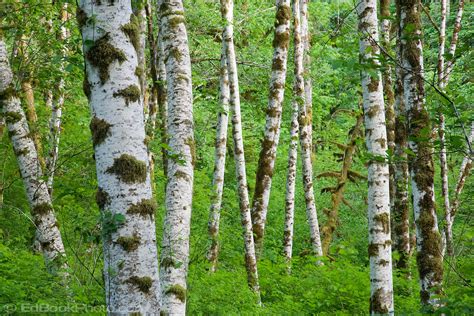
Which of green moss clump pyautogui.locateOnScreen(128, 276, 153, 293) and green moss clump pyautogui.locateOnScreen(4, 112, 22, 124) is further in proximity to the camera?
green moss clump pyautogui.locateOnScreen(4, 112, 22, 124)

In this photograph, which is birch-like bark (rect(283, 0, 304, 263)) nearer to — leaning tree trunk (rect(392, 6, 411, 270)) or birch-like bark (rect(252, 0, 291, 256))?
birch-like bark (rect(252, 0, 291, 256))

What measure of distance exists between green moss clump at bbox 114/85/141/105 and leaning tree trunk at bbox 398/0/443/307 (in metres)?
2.88

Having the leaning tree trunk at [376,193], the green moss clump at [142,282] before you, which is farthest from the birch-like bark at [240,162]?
the green moss clump at [142,282]

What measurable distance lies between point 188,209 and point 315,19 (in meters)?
17.3

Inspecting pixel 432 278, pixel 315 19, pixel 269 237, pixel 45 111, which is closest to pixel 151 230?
pixel 432 278

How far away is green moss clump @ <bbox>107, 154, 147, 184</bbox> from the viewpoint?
296cm

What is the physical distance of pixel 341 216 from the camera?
65.1ft

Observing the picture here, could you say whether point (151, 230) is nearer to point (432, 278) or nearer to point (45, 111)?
point (432, 278)

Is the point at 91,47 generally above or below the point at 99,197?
above

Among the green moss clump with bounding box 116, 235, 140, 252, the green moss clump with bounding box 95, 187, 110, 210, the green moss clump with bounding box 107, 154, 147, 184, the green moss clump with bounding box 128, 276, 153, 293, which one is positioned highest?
the green moss clump with bounding box 107, 154, 147, 184

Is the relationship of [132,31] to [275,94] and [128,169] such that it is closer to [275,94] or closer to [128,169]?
[128,169]

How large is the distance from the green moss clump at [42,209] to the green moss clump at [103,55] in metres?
4.41

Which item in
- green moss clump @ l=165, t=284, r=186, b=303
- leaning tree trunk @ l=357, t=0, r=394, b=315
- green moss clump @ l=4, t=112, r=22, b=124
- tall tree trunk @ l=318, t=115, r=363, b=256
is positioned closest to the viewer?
green moss clump @ l=165, t=284, r=186, b=303

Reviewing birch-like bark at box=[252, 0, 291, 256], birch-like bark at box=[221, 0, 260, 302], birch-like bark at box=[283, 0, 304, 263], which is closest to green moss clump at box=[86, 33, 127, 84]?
birch-like bark at box=[221, 0, 260, 302]
